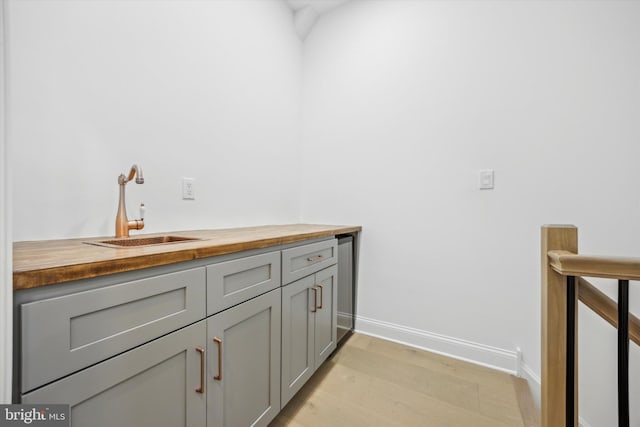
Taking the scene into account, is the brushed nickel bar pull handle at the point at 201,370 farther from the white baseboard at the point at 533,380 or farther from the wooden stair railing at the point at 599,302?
the white baseboard at the point at 533,380

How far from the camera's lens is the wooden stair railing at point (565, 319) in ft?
2.03

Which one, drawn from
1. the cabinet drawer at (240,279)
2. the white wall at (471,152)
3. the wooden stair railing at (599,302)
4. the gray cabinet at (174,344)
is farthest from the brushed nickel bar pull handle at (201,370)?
the white wall at (471,152)

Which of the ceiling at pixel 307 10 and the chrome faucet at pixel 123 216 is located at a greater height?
the ceiling at pixel 307 10

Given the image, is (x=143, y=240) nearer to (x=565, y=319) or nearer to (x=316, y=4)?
(x=565, y=319)

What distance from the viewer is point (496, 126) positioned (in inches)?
69.1

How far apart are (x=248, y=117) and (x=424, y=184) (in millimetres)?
1337

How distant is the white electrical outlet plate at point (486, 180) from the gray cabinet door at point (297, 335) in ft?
4.01

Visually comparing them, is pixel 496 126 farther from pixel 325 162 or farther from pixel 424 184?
pixel 325 162

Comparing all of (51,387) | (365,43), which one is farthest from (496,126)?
(51,387)

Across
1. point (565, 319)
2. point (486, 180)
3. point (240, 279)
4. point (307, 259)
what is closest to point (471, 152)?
point (486, 180)

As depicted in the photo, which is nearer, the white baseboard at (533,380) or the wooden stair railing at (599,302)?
the wooden stair railing at (599,302)

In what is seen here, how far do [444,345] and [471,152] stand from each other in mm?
1315

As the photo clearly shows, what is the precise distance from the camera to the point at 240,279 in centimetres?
107

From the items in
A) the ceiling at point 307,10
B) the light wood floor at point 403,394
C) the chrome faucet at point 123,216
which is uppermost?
the ceiling at point 307,10
